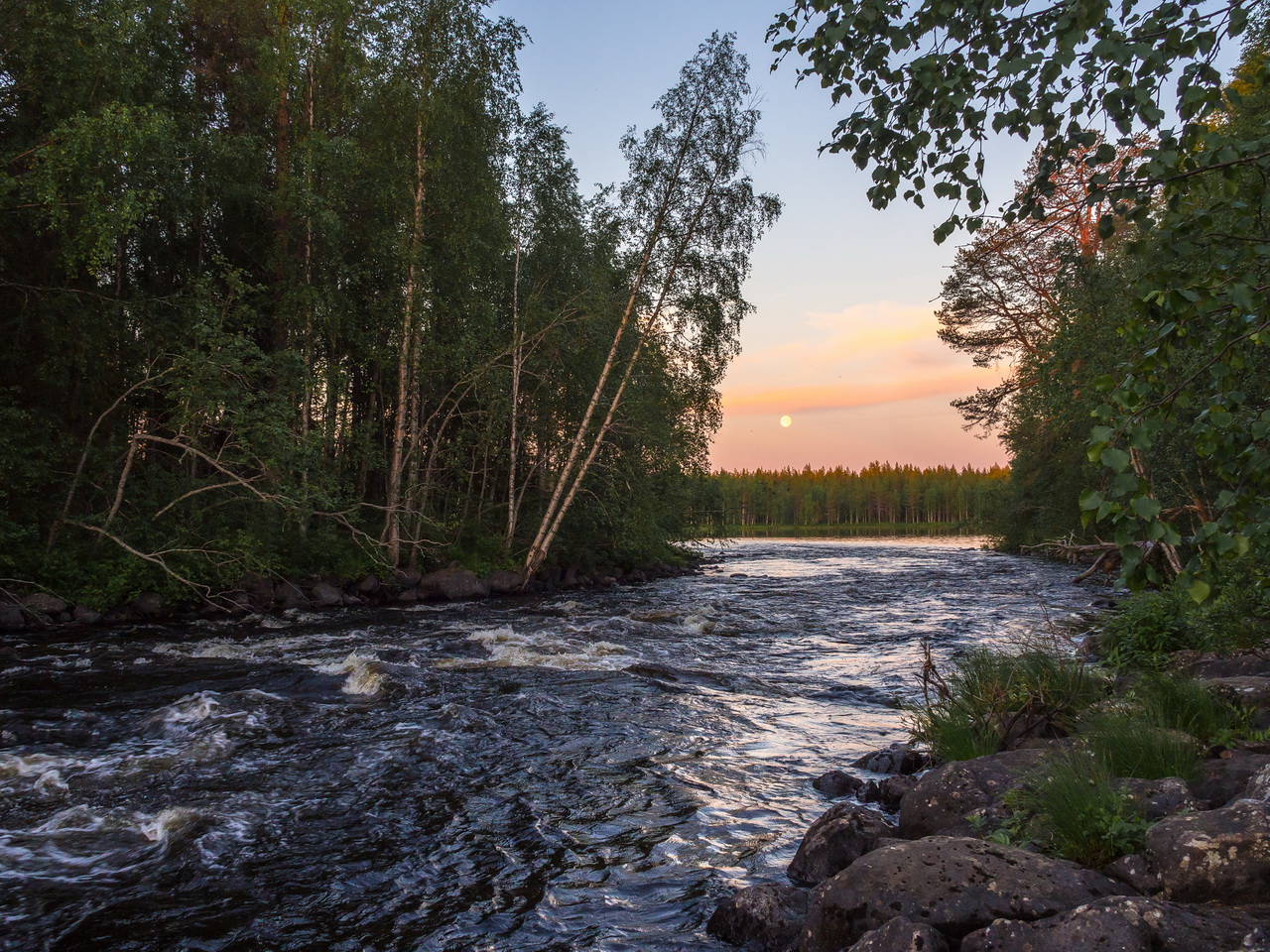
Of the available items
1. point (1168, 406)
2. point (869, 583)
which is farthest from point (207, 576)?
point (869, 583)

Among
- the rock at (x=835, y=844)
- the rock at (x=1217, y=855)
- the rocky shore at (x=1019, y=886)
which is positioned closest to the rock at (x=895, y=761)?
the rocky shore at (x=1019, y=886)

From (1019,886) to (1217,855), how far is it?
858 mm

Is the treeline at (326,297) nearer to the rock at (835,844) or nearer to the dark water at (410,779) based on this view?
the dark water at (410,779)

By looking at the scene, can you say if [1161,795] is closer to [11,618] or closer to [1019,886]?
[1019,886]

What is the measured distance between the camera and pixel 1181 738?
5.11 metres

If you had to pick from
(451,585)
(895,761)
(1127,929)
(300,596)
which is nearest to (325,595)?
(300,596)

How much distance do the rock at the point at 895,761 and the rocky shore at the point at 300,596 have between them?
13.3 metres

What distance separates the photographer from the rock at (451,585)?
2048cm

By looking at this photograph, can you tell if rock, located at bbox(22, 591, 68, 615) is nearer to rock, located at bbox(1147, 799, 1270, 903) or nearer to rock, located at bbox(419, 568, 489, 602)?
rock, located at bbox(419, 568, 489, 602)

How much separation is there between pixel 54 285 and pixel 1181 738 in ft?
62.5

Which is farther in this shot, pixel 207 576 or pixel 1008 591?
pixel 1008 591

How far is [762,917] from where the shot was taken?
4.36 meters

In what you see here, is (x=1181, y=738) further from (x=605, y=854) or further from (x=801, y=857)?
(x=605, y=854)

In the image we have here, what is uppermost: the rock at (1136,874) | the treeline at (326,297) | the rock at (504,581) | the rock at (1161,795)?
the treeline at (326,297)
